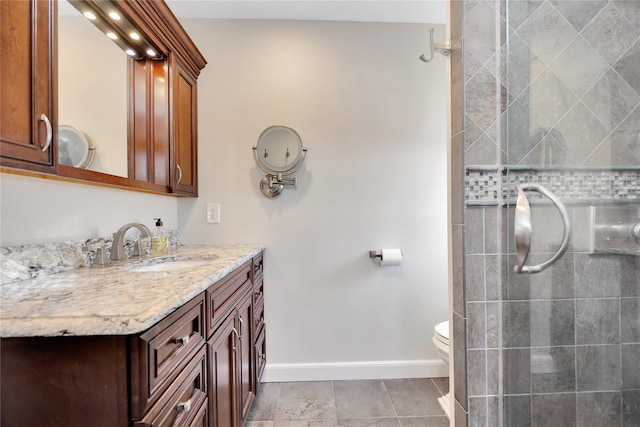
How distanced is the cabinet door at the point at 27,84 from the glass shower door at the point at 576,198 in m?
1.55

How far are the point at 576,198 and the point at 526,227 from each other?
0.84 ft

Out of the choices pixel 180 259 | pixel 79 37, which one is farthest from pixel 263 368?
pixel 79 37

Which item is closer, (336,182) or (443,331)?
(443,331)

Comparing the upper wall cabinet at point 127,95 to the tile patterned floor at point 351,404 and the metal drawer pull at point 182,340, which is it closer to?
the metal drawer pull at point 182,340

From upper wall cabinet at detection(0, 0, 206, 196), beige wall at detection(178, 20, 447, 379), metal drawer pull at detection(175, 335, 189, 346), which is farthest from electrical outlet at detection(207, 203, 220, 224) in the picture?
metal drawer pull at detection(175, 335, 189, 346)

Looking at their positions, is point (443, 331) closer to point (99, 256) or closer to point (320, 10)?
point (99, 256)

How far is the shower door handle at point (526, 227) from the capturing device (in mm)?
872

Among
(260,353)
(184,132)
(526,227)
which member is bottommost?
(260,353)

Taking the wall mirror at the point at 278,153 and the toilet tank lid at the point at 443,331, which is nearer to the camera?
the toilet tank lid at the point at 443,331

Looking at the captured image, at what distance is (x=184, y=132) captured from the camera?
168cm

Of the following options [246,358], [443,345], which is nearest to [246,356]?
[246,358]

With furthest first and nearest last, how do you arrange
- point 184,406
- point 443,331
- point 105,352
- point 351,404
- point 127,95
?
point 351,404 → point 443,331 → point 127,95 → point 184,406 → point 105,352

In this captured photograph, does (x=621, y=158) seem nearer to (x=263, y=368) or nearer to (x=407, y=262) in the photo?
(x=407, y=262)

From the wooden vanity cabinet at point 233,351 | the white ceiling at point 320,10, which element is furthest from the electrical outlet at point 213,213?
the white ceiling at point 320,10
